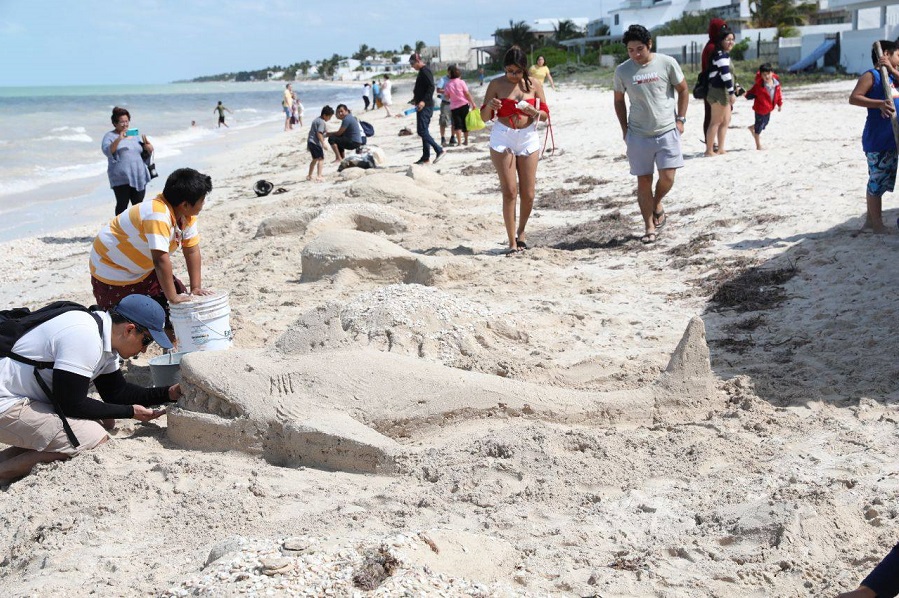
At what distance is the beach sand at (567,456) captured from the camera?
2.74 meters

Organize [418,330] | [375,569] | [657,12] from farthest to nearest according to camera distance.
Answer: [657,12] → [418,330] → [375,569]

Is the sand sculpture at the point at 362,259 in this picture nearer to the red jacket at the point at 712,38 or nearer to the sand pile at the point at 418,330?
the sand pile at the point at 418,330

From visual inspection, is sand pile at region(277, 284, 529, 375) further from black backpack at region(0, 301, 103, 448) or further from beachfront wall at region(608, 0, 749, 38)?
beachfront wall at region(608, 0, 749, 38)

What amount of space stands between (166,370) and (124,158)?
5076 millimetres

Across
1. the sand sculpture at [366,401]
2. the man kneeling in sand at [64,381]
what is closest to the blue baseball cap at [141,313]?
the man kneeling in sand at [64,381]

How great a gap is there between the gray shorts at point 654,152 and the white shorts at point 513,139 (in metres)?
0.84

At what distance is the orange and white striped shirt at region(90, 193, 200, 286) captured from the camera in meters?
4.63

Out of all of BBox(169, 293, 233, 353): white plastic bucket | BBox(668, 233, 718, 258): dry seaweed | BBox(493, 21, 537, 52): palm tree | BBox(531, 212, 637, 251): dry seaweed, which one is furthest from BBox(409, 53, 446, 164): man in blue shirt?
BBox(493, 21, 537, 52): palm tree

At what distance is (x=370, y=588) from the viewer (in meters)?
2.49

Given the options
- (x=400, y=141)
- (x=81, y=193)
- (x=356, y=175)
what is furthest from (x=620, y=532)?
(x=400, y=141)

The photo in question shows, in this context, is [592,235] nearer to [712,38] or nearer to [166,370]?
[712,38]

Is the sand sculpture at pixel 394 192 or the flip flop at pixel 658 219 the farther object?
the sand sculpture at pixel 394 192

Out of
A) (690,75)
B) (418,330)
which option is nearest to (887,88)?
(418,330)

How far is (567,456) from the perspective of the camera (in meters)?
3.54
